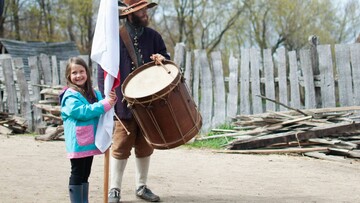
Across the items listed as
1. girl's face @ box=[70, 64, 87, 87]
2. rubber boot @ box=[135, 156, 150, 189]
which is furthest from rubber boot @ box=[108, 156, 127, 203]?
girl's face @ box=[70, 64, 87, 87]

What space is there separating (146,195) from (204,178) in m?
1.45

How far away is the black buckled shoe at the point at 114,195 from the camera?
16.0 ft

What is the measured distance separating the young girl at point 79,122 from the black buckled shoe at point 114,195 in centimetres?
59

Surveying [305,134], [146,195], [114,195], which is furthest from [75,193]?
[305,134]

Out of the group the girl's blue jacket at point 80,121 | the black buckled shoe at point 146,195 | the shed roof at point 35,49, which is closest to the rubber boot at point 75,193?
the girl's blue jacket at point 80,121

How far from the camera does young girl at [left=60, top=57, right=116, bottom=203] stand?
410 centimetres

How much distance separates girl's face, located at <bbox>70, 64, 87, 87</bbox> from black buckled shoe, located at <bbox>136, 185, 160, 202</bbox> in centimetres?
133

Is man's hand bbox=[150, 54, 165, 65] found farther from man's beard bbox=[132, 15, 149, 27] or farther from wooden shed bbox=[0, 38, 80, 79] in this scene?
wooden shed bbox=[0, 38, 80, 79]

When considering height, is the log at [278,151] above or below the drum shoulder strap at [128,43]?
below

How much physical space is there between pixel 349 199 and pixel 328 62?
4567mm

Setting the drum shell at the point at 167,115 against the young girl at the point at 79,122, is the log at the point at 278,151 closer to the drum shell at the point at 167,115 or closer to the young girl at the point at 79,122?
the drum shell at the point at 167,115

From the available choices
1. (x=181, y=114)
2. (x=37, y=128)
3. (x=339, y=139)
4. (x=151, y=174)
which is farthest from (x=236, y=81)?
(x=181, y=114)

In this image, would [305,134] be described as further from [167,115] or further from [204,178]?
[167,115]

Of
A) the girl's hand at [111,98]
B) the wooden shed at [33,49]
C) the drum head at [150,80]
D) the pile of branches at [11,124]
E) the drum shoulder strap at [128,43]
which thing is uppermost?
the wooden shed at [33,49]
